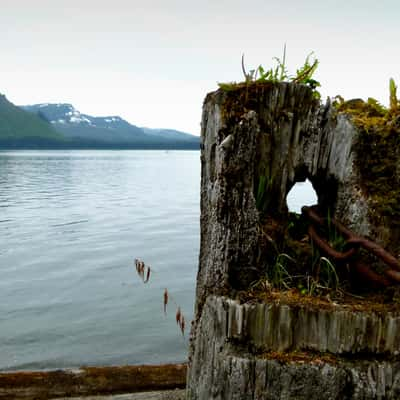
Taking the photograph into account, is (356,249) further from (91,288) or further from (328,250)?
(91,288)

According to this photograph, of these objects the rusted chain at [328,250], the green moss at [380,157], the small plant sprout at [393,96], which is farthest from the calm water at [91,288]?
the small plant sprout at [393,96]

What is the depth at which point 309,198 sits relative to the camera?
4028 cm

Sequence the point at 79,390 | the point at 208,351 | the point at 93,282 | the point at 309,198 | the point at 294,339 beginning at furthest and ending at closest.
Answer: the point at 309,198
the point at 93,282
the point at 79,390
the point at 208,351
the point at 294,339

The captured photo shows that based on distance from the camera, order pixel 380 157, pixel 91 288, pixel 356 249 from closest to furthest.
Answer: pixel 356 249 < pixel 380 157 < pixel 91 288

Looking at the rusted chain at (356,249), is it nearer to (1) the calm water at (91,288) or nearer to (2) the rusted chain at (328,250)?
(2) the rusted chain at (328,250)

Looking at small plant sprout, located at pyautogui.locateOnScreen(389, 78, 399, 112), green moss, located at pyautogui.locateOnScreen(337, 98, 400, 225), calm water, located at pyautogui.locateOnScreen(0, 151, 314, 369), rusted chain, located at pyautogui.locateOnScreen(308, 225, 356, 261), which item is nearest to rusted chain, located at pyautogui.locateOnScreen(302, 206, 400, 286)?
rusted chain, located at pyautogui.locateOnScreen(308, 225, 356, 261)

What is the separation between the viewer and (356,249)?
253 cm

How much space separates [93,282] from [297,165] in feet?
53.1

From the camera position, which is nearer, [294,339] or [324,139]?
[294,339]

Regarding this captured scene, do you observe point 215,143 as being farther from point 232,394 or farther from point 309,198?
point 309,198

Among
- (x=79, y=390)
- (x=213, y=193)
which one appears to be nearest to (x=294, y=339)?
(x=213, y=193)

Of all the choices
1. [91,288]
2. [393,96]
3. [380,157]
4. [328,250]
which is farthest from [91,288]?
[393,96]

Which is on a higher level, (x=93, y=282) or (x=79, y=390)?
(x=79, y=390)

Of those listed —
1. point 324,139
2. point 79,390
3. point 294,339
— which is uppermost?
point 324,139
